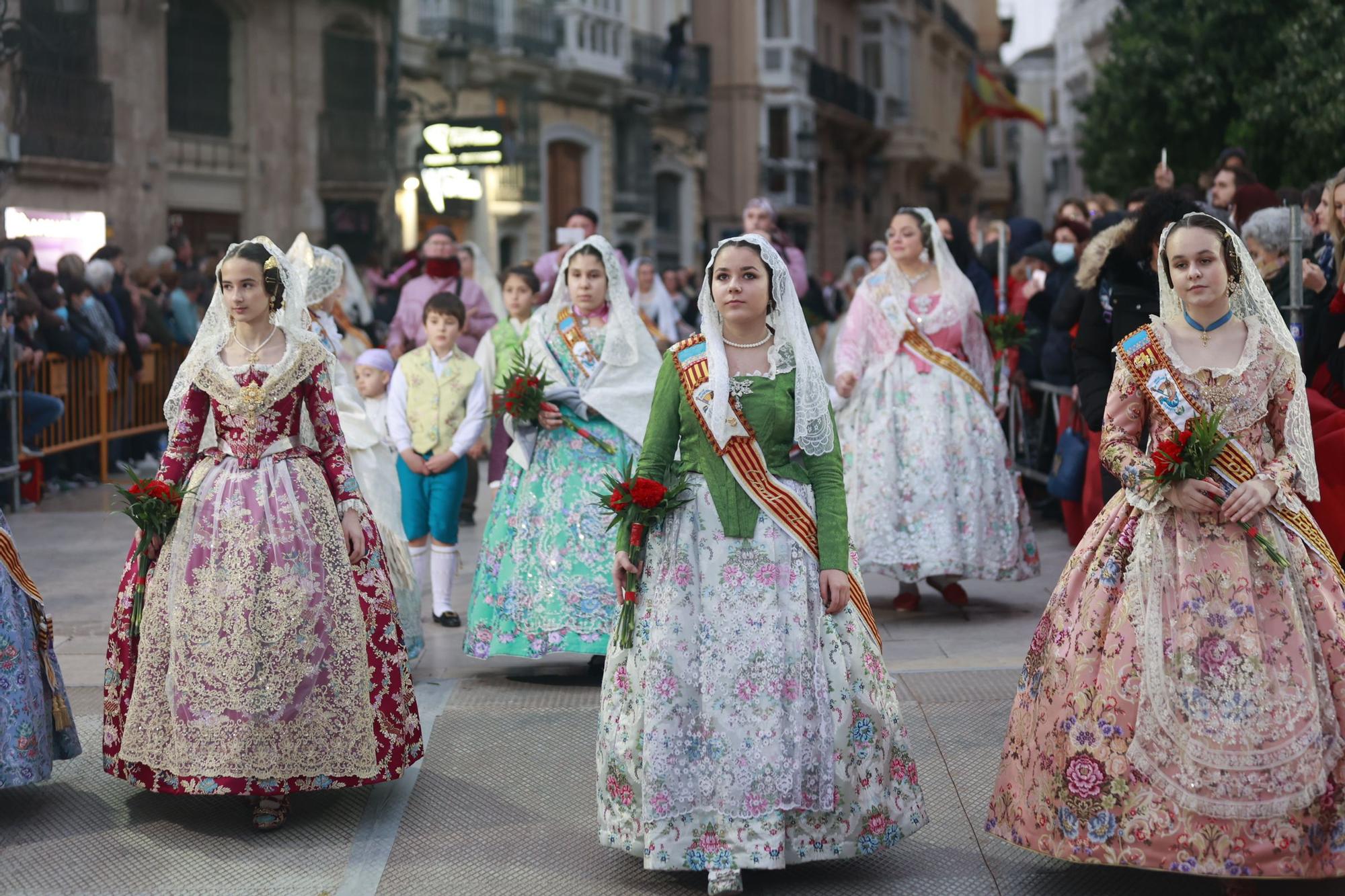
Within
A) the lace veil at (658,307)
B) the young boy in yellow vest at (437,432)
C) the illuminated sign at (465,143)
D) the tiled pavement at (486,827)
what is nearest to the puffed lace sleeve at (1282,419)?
the tiled pavement at (486,827)

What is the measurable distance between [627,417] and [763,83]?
35.9 metres

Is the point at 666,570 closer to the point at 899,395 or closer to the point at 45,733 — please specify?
the point at 45,733

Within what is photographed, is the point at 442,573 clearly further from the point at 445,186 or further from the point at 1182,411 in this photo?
the point at 445,186

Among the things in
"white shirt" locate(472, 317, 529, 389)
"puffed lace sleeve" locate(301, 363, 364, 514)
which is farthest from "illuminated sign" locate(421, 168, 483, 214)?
"puffed lace sleeve" locate(301, 363, 364, 514)

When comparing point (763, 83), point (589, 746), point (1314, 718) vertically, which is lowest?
point (589, 746)

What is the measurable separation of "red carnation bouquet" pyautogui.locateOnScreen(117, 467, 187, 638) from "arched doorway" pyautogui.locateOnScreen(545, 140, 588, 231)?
25.7 m

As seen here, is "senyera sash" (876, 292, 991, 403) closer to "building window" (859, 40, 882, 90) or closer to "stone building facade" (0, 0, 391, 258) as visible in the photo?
"stone building facade" (0, 0, 391, 258)

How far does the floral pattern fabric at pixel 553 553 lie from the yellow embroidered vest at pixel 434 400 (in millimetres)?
896

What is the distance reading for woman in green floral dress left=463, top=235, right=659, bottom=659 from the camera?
7297 millimetres

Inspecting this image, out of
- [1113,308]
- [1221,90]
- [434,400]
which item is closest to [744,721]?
[1113,308]

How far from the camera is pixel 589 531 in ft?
24.1

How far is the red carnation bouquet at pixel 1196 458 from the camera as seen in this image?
4.58 metres

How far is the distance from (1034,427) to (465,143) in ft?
23.6

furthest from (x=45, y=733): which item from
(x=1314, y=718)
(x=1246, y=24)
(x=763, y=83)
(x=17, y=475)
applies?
(x=763, y=83)
